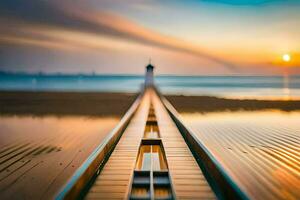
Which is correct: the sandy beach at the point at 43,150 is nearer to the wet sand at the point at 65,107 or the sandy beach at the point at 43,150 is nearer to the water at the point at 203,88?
the wet sand at the point at 65,107

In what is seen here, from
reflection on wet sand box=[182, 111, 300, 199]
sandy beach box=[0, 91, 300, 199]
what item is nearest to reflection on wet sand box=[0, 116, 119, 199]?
sandy beach box=[0, 91, 300, 199]

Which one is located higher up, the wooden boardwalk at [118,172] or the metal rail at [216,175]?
the metal rail at [216,175]

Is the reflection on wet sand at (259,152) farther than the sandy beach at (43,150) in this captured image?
No

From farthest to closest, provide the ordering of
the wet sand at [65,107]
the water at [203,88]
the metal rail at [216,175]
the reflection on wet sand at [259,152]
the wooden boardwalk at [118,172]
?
the water at [203,88] → the wet sand at [65,107] → the reflection on wet sand at [259,152] → the wooden boardwalk at [118,172] → the metal rail at [216,175]

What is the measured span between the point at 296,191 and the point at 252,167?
1405mm

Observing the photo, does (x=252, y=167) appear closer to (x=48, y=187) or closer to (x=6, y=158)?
(x=48, y=187)

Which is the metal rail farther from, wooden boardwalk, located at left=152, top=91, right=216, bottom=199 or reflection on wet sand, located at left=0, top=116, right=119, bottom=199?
reflection on wet sand, located at left=0, top=116, right=119, bottom=199

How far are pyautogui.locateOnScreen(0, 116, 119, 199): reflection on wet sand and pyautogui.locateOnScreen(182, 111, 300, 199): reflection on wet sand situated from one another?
3970 millimetres

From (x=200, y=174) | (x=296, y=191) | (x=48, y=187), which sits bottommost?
(x=48, y=187)

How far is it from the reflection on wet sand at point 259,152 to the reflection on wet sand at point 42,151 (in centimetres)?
397

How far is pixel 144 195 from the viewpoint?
3.86m

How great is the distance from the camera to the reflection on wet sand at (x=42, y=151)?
16.5ft

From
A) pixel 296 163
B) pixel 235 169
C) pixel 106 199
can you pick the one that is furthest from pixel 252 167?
pixel 106 199

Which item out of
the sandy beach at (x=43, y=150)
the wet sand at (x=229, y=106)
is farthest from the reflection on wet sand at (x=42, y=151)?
the wet sand at (x=229, y=106)
